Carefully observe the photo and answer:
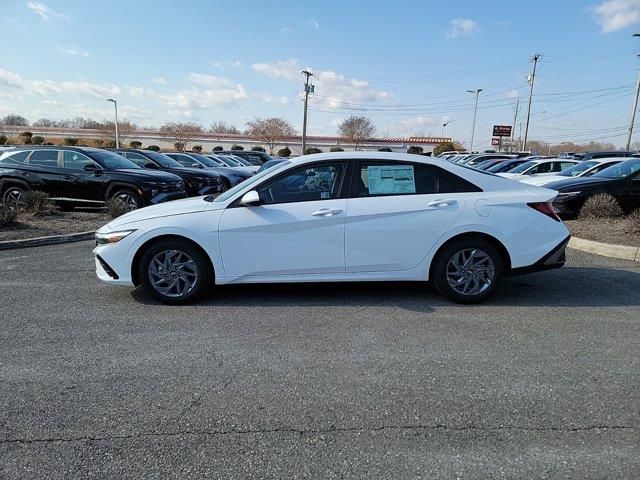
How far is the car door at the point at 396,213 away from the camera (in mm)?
4918

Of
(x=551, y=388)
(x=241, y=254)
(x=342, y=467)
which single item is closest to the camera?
(x=342, y=467)

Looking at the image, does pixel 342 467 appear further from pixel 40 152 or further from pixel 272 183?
pixel 40 152

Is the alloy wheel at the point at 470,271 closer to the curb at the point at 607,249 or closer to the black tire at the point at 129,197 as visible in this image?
the curb at the point at 607,249

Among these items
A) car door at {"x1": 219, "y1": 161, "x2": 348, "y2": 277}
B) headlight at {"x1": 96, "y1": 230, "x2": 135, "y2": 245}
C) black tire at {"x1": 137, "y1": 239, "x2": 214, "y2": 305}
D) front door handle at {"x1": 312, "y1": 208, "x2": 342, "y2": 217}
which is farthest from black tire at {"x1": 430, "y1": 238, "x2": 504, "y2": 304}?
headlight at {"x1": 96, "y1": 230, "x2": 135, "y2": 245}

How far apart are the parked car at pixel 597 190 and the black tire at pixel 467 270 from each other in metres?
5.97

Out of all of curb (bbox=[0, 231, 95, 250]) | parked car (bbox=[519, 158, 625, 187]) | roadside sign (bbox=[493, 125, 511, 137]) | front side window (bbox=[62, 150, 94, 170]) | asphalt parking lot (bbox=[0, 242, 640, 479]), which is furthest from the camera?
roadside sign (bbox=[493, 125, 511, 137])

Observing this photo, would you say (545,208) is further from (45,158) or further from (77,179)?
(45,158)

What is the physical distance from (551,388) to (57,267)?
20.7 feet

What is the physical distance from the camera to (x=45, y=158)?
430 inches

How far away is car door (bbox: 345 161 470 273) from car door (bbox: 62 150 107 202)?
7720mm

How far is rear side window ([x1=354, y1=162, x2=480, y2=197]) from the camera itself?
16.6 feet

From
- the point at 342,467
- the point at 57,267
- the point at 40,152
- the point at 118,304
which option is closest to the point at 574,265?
the point at 342,467

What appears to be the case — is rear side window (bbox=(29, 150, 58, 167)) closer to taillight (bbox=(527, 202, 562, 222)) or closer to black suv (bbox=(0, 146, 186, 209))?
black suv (bbox=(0, 146, 186, 209))

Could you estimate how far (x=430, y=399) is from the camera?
3154 mm
